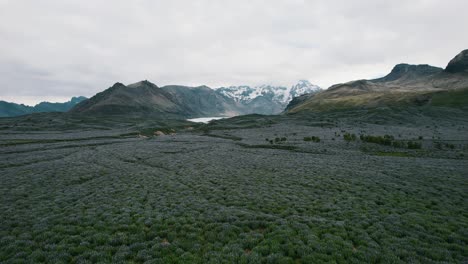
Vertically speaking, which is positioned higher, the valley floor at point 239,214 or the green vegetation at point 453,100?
the green vegetation at point 453,100

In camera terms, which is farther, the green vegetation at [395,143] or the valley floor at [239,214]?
the green vegetation at [395,143]

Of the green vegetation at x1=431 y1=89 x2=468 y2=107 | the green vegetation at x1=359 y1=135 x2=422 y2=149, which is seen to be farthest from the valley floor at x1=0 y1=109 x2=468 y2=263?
the green vegetation at x1=431 y1=89 x2=468 y2=107

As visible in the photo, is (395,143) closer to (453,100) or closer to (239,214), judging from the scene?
(239,214)

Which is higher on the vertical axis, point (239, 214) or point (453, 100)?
point (453, 100)

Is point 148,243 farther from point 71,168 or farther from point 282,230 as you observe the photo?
point 71,168

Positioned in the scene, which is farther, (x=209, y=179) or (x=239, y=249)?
(x=209, y=179)

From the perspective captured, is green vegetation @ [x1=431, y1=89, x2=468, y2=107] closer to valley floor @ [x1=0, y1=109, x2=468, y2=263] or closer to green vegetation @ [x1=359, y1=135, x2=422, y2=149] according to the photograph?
green vegetation @ [x1=359, y1=135, x2=422, y2=149]

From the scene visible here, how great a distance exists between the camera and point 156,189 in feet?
108

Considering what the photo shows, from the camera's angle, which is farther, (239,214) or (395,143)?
(395,143)

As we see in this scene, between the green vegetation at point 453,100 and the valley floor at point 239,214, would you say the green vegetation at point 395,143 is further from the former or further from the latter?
the green vegetation at point 453,100

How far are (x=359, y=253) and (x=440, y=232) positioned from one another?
327 inches

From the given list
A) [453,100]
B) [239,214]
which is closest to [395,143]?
[239,214]

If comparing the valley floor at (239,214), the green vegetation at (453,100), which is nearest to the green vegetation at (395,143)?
the valley floor at (239,214)

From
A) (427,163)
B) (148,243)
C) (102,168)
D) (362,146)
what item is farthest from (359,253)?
(362,146)
